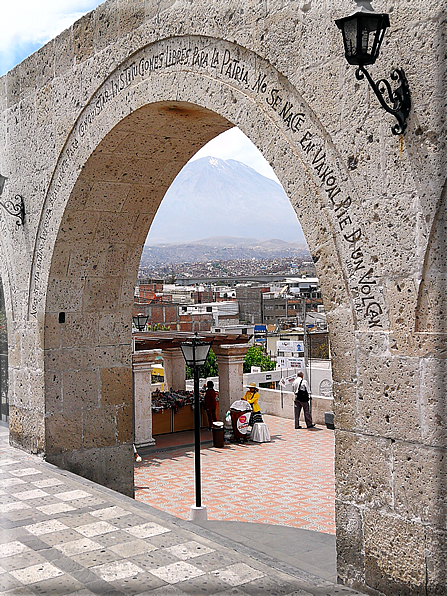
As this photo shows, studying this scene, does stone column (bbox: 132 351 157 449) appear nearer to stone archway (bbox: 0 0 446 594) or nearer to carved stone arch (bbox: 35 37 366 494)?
carved stone arch (bbox: 35 37 366 494)

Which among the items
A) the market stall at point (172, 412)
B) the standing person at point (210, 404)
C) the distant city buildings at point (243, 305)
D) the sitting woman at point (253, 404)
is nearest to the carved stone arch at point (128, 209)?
the sitting woman at point (253, 404)

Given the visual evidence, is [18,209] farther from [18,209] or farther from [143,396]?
[143,396]

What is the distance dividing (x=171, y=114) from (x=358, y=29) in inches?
80.9

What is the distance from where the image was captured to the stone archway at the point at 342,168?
2.39 metres

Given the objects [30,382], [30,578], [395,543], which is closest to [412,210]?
[395,543]

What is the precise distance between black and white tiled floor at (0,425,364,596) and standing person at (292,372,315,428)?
7040 millimetres

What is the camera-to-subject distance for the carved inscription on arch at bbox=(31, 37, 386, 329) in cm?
264

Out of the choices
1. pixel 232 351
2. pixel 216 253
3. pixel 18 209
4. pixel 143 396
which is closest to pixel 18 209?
pixel 18 209

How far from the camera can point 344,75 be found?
268cm

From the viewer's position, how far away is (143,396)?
1031 centimetres

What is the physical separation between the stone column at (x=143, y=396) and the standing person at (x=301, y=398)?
2.53 metres

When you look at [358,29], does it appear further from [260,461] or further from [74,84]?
[260,461]

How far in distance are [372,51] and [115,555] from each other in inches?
99.5

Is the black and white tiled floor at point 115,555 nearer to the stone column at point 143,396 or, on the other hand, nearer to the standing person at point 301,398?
the stone column at point 143,396
